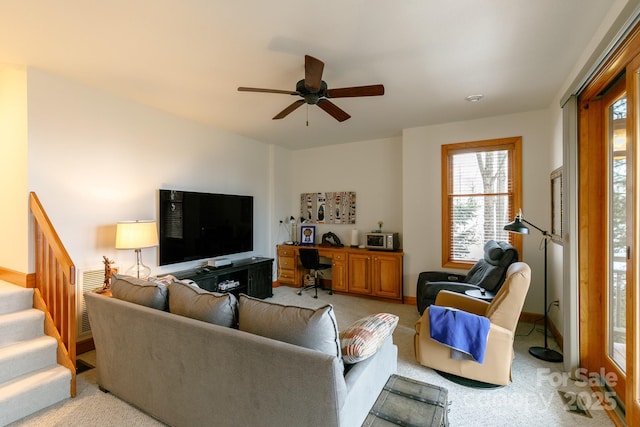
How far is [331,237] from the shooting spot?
534cm

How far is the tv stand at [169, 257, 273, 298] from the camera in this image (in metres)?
3.68

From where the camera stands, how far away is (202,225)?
3.94 metres


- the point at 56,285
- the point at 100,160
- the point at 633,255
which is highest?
the point at 100,160

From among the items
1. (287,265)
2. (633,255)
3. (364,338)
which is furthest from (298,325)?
(287,265)

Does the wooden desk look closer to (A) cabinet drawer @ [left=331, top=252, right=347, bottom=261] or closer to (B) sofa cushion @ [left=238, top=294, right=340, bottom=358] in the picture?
(A) cabinet drawer @ [left=331, top=252, right=347, bottom=261]

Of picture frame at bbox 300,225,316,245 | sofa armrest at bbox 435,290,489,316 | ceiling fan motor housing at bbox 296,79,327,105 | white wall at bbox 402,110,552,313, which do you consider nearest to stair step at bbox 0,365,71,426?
ceiling fan motor housing at bbox 296,79,327,105

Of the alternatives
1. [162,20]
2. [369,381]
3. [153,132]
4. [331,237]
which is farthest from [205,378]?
[331,237]

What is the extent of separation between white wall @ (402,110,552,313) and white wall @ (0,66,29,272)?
440 cm

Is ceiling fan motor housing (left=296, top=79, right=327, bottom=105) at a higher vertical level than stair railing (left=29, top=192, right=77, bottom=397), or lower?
higher

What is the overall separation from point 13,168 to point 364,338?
347 cm

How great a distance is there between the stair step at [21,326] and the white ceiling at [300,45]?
213 centimetres

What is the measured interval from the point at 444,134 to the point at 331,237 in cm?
254

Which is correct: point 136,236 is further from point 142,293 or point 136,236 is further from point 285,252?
point 285,252

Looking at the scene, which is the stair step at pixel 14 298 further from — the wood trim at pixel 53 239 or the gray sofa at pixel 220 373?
the gray sofa at pixel 220 373
